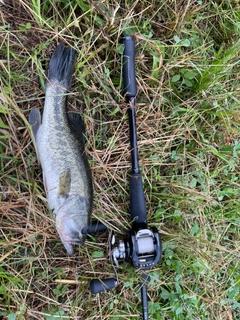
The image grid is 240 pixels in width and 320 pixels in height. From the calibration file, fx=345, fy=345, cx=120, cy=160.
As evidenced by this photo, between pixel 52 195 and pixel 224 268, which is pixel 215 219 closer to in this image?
pixel 224 268

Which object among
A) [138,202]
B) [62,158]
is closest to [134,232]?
[138,202]

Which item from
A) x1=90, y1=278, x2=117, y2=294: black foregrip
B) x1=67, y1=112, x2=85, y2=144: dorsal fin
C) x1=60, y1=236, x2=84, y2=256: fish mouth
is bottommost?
x1=90, y1=278, x2=117, y2=294: black foregrip

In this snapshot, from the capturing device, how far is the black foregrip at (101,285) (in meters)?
2.31

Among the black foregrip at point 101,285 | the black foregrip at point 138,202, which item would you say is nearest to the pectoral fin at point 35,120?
the black foregrip at point 138,202

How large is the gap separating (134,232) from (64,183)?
0.57 meters

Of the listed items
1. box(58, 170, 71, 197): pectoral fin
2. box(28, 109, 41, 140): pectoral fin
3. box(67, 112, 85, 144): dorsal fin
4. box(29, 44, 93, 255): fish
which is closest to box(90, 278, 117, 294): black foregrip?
box(29, 44, 93, 255): fish

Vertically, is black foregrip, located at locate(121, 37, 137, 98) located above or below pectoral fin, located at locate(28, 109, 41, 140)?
above

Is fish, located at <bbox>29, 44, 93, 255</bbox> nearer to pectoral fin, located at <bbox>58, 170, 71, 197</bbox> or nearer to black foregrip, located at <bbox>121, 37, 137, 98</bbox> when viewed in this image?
pectoral fin, located at <bbox>58, 170, 71, 197</bbox>

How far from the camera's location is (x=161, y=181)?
102 inches

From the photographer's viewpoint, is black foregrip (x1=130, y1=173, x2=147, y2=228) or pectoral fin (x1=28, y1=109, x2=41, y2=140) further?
black foregrip (x1=130, y1=173, x2=147, y2=228)

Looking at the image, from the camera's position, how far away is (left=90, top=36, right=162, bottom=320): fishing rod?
88.2 inches

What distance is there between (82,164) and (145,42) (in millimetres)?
998

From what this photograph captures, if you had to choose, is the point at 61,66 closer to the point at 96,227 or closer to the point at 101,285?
the point at 96,227

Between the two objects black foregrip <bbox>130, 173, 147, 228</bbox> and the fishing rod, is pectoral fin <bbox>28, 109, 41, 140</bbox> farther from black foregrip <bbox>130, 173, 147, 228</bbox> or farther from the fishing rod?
black foregrip <bbox>130, 173, 147, 228</bbox>
